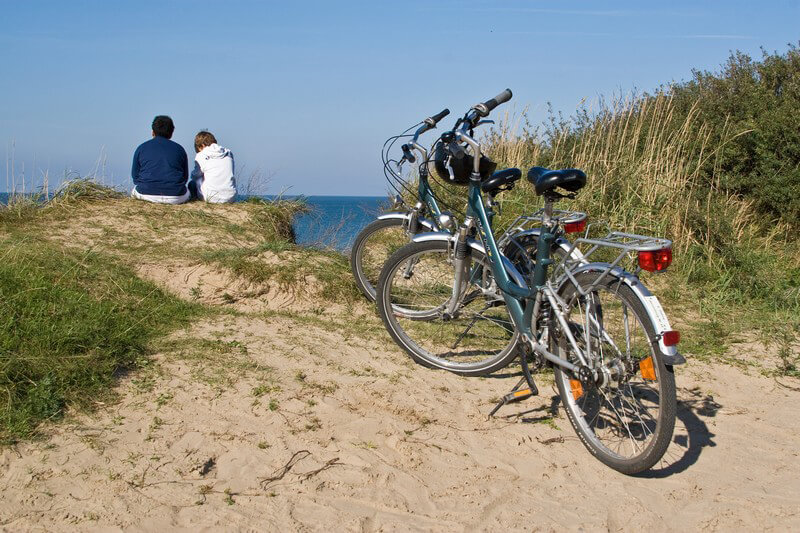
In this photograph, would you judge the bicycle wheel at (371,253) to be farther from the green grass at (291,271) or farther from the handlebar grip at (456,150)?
the handlebar grip at (456,150)

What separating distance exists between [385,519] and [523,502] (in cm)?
65

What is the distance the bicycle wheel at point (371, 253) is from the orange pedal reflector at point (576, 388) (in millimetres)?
2091

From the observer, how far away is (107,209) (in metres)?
7.45

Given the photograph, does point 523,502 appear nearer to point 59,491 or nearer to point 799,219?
point 59,491

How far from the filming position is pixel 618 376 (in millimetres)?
3441

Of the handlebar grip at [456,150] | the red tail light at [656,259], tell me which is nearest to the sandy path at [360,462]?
the red tail light at [656,259]

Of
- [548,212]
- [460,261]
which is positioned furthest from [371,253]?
[548,212]

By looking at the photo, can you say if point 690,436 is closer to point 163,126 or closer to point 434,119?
point 434,119

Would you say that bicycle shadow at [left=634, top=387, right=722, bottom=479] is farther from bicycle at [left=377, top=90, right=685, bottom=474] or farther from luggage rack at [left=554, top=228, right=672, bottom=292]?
luggage rack at [left=554, top=228, right=672, bottom=292]

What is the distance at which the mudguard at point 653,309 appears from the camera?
3125mm

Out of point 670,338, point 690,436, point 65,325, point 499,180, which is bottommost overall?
point 690,436

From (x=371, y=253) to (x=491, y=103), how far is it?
2.33m

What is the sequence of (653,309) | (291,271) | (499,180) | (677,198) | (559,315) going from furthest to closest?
(677,198)
(291,271)
(499,180)
(559,315)
(653,309)

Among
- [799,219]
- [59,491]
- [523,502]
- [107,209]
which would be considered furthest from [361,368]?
[799,219]
